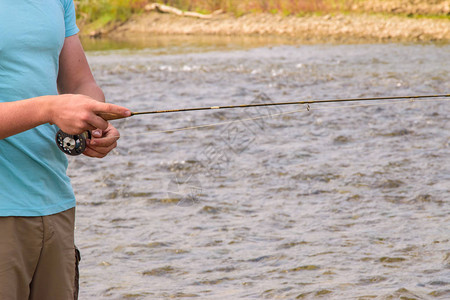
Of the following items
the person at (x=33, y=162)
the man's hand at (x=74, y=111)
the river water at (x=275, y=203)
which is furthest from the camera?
the river water at (x=275, y=203)

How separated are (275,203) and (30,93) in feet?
12.6

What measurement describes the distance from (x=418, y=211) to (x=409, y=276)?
124 centimetres

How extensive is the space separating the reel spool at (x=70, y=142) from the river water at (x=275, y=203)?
3.20 ft

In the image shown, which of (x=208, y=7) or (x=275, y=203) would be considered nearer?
(x=275, y=203)

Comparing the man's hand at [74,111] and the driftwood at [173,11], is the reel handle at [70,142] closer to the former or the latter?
the man's hand at [74,111]

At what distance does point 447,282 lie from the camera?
401 cm

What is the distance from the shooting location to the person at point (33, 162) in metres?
1.94

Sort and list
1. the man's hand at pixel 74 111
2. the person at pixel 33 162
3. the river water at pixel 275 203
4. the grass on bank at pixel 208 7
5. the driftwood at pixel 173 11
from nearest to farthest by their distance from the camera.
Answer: the man's hand at pixel 74 111
the person at pixel 33 162
the river water at pixel 275 203
the grass on bank at pixel 208 7
the driftwood at pixel 173 11

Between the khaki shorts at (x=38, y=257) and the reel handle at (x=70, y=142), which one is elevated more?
the reel handle at (x=70, y=142)

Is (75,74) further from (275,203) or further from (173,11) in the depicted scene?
(173,11)

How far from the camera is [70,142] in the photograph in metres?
2.02

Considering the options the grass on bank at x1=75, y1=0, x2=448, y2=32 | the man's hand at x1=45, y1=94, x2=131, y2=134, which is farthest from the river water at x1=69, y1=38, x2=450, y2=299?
the grass on bank at x1=75, y1=0, x2=448, y2=32

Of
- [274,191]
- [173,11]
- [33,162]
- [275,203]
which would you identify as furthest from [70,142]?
[173,11]

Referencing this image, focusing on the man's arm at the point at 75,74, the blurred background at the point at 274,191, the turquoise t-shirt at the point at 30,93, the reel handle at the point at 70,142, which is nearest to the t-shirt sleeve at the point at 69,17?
the man's arm at the point at 75,74
